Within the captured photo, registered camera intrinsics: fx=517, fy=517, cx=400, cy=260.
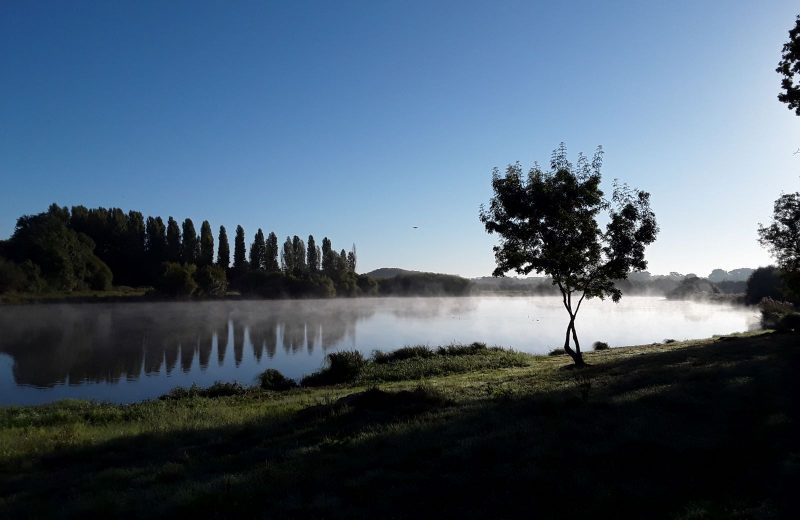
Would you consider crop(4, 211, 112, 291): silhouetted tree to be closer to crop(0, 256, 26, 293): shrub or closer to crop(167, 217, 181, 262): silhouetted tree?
crop(0, 256, 26, 293): shrub

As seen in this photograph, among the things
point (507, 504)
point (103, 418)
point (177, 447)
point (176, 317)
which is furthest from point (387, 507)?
point (176, 317)

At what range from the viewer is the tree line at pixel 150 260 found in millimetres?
96750

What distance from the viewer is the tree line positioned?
96.8 meters

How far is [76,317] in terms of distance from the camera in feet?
251

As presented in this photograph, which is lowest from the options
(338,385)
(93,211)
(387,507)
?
(338,385)

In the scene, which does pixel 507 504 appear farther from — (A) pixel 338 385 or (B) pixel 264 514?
(A) pixel 338 385

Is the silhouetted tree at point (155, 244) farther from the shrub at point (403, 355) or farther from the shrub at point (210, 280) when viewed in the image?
the shrub at point (403, 355)

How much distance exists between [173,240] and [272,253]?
24.6 meters

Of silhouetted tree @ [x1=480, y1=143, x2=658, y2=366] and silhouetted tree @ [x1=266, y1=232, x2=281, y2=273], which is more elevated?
silhouetted tree @ [x1=266, y1=232, x2=281, y2=273]

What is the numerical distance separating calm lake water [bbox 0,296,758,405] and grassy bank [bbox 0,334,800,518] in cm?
1953

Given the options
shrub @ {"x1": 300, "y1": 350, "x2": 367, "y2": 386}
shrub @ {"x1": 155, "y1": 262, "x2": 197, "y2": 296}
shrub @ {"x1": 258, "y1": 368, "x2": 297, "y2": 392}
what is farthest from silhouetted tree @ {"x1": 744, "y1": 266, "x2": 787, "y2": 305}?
shrub @ {"x1": 155, "y1": 262, "x2": 197, "y2": 296}

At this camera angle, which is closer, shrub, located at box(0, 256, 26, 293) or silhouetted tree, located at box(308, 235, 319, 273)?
shrub, located at box(0, 256, 26, 293)

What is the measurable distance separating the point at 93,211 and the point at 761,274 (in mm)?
157126

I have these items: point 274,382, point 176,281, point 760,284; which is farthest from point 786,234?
point 176,281
